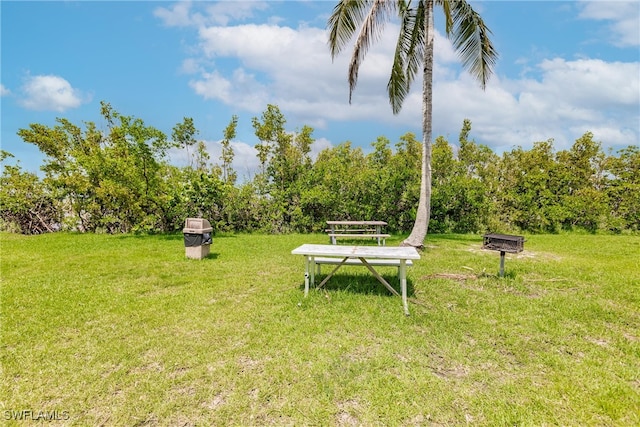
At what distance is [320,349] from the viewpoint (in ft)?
10.5

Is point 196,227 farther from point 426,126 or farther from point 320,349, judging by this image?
point 426,126

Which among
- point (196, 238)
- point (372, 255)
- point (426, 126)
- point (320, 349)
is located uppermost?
point (426, 126)

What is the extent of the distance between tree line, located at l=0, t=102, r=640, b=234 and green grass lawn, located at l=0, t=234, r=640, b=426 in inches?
275

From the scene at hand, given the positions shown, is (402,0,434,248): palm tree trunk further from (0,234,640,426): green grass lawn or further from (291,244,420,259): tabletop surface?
(291,244,420,259): tabletop surface

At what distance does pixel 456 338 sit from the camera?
11.4 ft

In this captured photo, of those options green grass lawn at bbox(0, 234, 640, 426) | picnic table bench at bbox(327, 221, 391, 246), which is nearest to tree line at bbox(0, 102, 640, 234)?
picnic table bench at bbox(327, 221, 391, 246)

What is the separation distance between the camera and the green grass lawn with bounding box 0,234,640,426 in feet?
7.79

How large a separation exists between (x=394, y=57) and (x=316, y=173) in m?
5.46

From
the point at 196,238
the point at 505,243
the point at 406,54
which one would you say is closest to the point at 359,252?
the point at 505,243

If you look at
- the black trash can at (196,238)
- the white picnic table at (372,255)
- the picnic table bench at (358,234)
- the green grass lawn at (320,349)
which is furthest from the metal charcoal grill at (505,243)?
the black trash can at (196,238)

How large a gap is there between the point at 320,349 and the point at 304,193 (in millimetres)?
10207

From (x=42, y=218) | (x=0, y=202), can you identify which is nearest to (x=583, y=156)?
(x=42, y=218)

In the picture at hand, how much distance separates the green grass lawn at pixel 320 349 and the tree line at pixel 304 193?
6.98 meters

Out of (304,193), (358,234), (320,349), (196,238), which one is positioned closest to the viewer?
(320,349)
